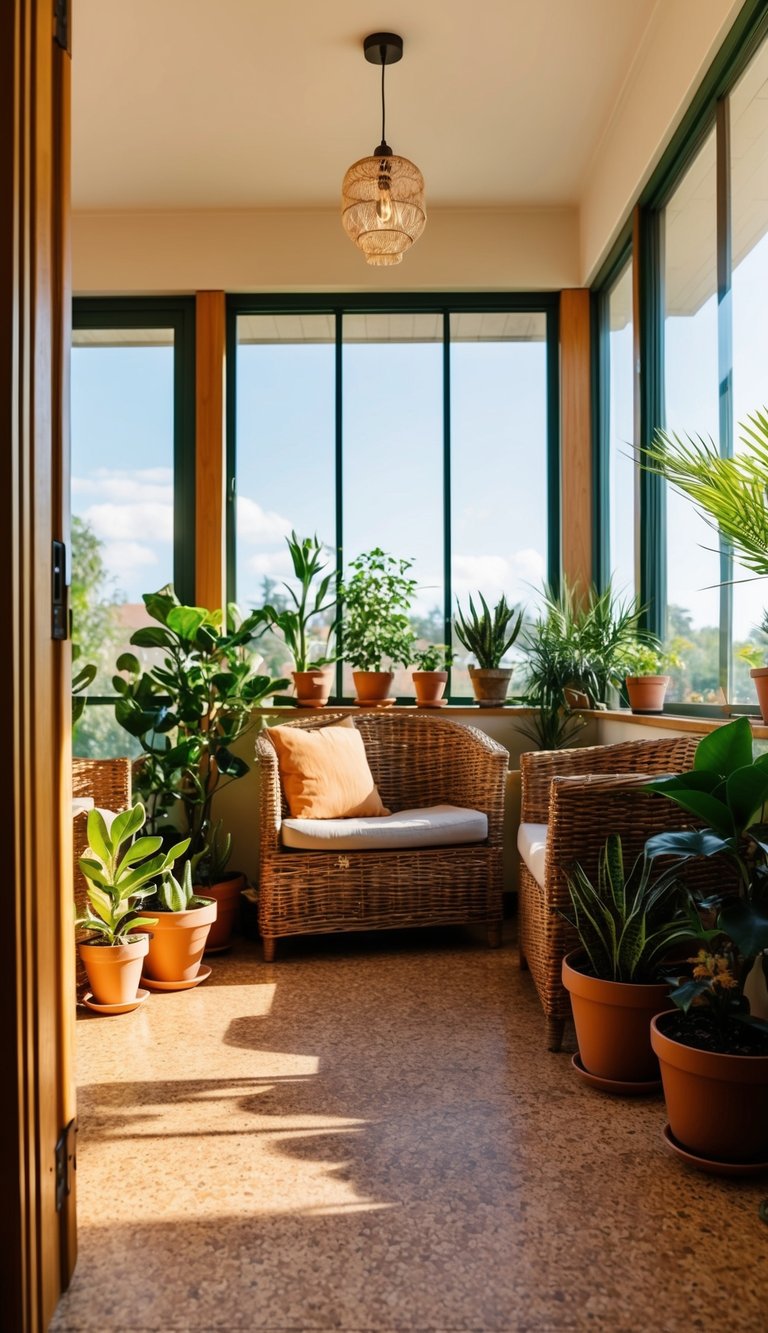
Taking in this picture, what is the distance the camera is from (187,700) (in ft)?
12.5

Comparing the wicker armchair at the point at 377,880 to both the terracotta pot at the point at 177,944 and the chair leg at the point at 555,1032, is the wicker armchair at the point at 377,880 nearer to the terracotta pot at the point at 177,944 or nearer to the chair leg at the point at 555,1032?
the terracotta pot at the point at 177,944

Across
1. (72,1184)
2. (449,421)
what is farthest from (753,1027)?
(449,421)

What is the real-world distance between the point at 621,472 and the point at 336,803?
190cm

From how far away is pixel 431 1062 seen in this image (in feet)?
8.46

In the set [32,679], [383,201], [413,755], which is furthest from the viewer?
[413,755]

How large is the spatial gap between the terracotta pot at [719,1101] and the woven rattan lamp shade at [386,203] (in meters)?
2.96

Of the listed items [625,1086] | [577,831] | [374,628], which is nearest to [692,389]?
[577,831]

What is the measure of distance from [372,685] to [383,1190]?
2752mm

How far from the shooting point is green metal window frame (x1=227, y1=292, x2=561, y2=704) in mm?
4766

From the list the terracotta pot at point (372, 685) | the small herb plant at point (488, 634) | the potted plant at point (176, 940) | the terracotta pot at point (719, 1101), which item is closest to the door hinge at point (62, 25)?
the terracotta pot at point (719, 1101)

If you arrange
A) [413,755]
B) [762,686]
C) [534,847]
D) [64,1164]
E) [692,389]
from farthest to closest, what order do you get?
[413,755], [692,389], [534,847], [762,686], [64,1164]

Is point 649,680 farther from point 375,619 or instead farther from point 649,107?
point 649,107

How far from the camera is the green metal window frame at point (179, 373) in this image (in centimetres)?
475

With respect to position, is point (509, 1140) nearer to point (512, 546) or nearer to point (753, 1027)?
point (753, 1027)
